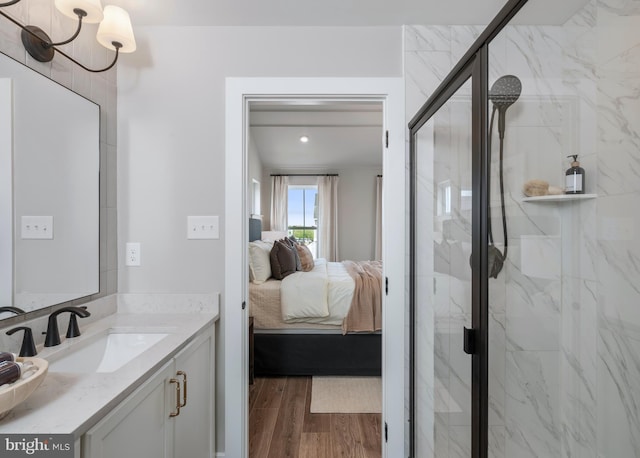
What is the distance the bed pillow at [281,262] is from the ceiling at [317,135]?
72.0 inches

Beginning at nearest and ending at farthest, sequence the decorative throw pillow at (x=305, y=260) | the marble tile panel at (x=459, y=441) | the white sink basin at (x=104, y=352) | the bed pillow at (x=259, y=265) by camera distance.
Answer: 1. the marble tile panel at (x=459, y=441)
2. the white sink basin at (x=104, y=352)
3. the bed pillow at (x=259, y=265)
4. the decorative throw pillow at (x=305, y=260)

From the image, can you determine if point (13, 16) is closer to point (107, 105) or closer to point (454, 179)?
point (107, 105)

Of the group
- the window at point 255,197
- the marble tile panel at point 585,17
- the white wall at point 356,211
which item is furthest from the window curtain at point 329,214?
the marble tile panel at point 585,17

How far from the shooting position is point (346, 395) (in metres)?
2.57

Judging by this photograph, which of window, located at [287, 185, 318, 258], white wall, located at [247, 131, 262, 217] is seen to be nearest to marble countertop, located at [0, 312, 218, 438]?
white wall, located at [247, 131, 262, 217]

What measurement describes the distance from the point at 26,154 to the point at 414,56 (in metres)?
1.87

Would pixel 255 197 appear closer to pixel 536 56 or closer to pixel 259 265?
pixel 259 265

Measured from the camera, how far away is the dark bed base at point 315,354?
280 cm

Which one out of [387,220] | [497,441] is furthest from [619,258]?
[387,220]

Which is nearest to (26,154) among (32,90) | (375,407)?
Result: (32,90)

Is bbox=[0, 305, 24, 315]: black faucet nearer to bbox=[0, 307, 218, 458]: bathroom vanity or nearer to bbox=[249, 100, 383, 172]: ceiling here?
bbox=[0, 307, 218, 458]: bathroom vanity

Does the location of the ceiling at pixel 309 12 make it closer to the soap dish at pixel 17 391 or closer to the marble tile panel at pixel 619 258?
the marble tile panel at pixel 619 258

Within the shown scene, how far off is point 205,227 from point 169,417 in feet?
3.03

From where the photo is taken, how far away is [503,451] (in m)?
0.97
